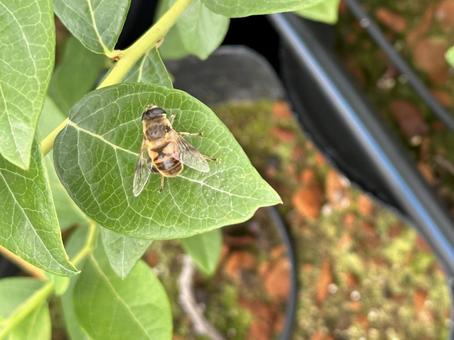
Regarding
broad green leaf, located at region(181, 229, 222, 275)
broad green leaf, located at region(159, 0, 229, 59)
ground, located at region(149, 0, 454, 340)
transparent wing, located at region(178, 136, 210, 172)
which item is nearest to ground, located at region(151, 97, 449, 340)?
ground, located at region(149, 0, 454, 340)

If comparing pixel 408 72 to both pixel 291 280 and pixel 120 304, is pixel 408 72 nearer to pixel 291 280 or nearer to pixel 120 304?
pixel 291 280

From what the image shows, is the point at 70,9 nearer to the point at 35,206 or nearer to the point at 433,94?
the point at 35,206

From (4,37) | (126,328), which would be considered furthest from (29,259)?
(126,328)

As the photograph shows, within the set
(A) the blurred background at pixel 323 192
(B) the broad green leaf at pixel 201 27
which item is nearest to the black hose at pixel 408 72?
(A) the blurred background at pixel 323 192

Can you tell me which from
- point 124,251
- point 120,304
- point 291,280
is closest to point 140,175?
point 124,251

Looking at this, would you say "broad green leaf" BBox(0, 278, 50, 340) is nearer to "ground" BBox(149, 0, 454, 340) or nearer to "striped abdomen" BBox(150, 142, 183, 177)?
"striped abdomen" BBox(150, 142, 183, 177)

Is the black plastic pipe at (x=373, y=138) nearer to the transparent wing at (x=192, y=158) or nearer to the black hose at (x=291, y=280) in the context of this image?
the black hose at (x=291, y=280)
